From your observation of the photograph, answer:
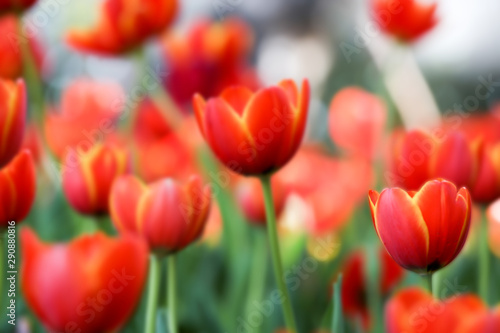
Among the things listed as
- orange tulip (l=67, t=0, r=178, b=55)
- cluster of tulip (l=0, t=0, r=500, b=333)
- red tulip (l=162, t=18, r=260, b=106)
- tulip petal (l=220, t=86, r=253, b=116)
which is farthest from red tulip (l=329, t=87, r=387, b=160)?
tulip petal (l=220, t=86, r=253, b=116)

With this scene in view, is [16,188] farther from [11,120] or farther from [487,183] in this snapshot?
[487,183]

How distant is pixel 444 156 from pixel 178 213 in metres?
0.18

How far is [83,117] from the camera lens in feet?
2.44

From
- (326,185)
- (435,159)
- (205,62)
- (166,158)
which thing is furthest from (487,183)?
(205,62)

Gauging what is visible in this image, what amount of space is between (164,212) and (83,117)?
371 mm

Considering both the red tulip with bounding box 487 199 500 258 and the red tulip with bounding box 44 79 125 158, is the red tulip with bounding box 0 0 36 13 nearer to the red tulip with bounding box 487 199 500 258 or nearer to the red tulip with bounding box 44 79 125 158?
the red tulip with bounding box 44 79 125 158

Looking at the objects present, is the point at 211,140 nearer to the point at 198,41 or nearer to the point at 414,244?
the point at 414,244

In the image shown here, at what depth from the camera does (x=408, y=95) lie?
1159 mm

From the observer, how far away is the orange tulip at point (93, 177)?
0.48m

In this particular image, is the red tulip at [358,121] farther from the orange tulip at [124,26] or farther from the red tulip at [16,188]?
the red tulip at [16,188]

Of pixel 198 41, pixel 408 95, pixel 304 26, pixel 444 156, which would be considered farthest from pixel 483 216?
pixel 304 26

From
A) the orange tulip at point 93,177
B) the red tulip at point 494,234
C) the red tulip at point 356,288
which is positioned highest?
the orange tulip at point 93,177

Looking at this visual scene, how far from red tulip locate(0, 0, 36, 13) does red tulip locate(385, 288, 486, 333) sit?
0.47m

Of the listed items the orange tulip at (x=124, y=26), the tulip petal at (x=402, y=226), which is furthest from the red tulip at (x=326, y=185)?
the tulip petal at (x=402, y=226)
